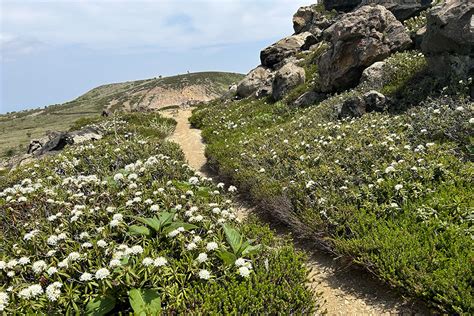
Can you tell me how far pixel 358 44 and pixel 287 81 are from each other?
22.4ft

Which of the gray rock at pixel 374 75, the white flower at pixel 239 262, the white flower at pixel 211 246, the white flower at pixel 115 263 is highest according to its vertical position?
A: the gray rock at pixel 374 75

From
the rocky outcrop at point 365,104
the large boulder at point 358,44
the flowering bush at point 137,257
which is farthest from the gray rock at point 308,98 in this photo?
the flowering bush at point 137,257

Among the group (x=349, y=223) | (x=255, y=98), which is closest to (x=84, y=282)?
(x=349, y=223)

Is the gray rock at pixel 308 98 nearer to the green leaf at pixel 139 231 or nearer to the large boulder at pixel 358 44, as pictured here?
the large boulder at pixel 358 44

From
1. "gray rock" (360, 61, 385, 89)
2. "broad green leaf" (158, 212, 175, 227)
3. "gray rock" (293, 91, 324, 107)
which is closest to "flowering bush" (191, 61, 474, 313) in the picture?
"broad green leaf" (158, 212, 175, 227)

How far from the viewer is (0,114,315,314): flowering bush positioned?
4.41 meters

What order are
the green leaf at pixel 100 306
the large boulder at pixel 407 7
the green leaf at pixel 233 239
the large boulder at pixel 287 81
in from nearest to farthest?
the green leaf at pixel 100 306 < the green leaf at pixel 233 239 < the large boulder at pixel 407 7 < the large boulder at pixel 287 81

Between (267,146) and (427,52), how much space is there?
767 cm

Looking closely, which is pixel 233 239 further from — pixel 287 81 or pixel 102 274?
pixel 287 81

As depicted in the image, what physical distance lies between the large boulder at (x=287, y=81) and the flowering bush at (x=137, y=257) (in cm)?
1755

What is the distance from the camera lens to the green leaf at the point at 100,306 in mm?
4234

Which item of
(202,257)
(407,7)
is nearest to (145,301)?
(202,257)

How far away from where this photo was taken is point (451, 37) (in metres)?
12.3

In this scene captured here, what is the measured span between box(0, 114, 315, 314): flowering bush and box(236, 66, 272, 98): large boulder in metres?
25.2
